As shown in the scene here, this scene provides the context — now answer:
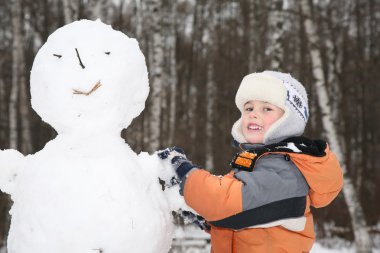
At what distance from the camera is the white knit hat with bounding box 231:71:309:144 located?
7.01ft

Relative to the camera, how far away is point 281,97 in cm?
214

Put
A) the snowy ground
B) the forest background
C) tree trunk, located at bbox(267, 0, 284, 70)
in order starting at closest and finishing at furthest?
tree trunk, located at bbox(267, 0, 284, 70)
the snowy ground
the forest background

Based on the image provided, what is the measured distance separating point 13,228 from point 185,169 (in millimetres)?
834

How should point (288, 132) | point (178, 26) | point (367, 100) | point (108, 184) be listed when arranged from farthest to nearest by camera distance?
point (178, 26) < point (367, 100) < point (288, 132) < point (108, 184)

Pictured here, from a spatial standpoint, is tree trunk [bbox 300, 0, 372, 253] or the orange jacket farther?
tree trunk [bbox 300, 0, 372, 253]

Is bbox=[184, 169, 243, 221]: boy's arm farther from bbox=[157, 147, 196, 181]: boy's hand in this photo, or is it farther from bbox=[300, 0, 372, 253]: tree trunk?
bbox=[300, 0, 372, 253]: tree trunk

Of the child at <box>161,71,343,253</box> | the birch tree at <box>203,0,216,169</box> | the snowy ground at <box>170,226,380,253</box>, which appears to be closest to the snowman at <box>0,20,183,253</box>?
the child at <box>161,71,343,253</box>

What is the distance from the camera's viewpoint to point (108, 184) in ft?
6.53

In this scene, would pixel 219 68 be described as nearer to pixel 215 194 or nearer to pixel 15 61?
pixel 15 61

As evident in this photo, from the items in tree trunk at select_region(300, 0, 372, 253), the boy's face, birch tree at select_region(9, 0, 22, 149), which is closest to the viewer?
the boy's face

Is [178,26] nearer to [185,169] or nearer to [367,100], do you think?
[367,100]

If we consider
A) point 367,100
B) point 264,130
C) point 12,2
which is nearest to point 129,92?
point 264,130

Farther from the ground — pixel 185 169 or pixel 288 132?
pixel 288 132

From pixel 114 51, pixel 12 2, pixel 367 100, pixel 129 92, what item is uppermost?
pixel 12 2
